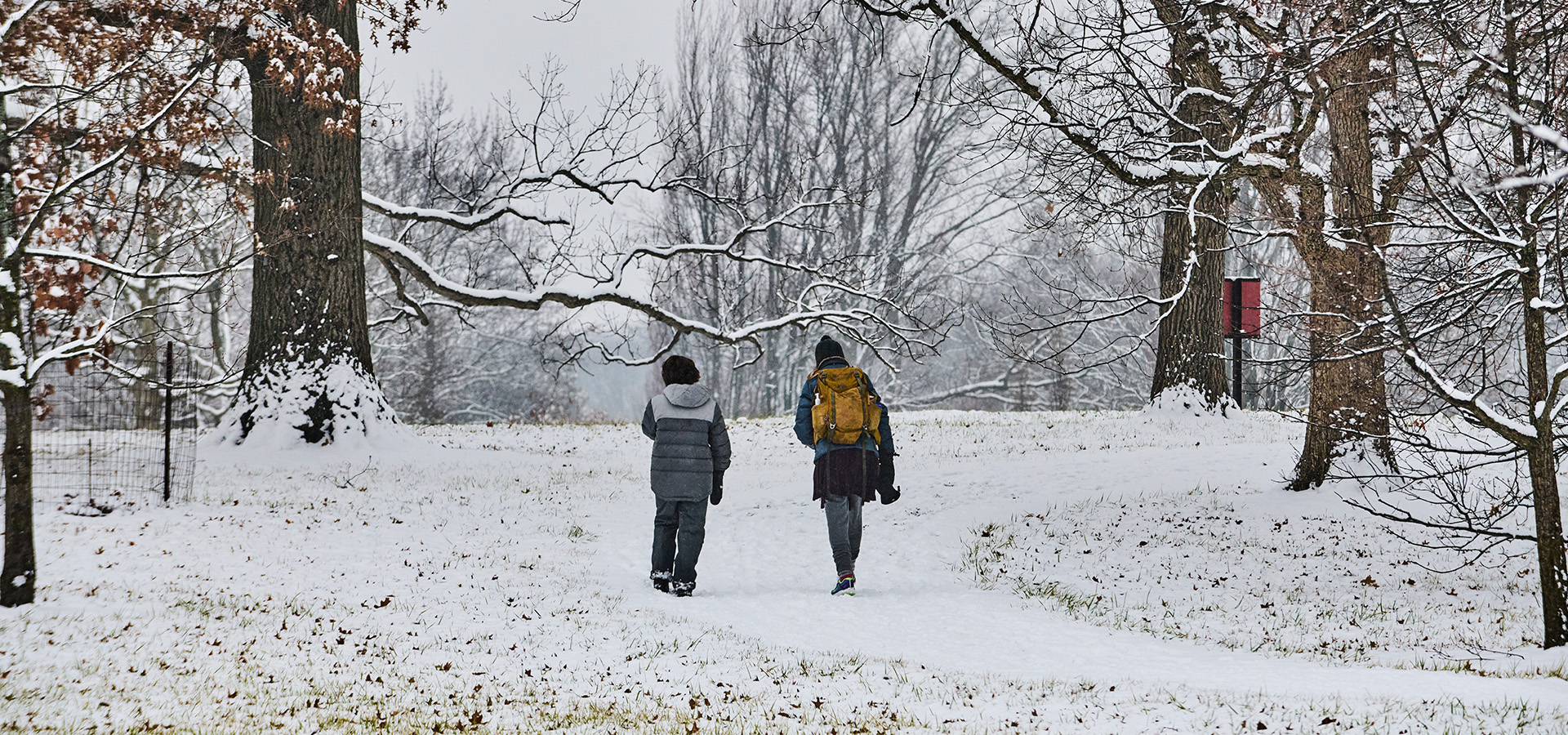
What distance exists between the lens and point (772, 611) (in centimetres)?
741

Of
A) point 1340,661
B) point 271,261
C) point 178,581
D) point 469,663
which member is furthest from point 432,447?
point 1340,661

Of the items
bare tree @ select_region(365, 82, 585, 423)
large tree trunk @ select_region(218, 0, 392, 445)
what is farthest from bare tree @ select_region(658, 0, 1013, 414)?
large tree trunk @ select_region(218, 0, 392, 445)

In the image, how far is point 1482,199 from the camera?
6.56 meters

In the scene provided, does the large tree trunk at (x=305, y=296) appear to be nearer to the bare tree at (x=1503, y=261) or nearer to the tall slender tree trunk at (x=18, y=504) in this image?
the tall slender tree trunk at (x=18, y=504)

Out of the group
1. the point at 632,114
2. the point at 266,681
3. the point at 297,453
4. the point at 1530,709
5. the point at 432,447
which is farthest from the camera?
the point at 632,114

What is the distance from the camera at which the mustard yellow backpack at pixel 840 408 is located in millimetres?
7797

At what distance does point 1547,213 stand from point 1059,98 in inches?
161

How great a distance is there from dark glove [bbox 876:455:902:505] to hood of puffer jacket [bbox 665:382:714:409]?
144cm

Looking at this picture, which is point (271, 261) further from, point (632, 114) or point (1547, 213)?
point (1547, 213)

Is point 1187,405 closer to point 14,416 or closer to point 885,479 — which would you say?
point 885,479

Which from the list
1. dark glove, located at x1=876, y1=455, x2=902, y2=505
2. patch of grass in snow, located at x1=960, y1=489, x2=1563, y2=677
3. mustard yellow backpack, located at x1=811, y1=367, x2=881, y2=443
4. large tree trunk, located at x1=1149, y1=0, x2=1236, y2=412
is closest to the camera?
patch of grass in snow, located at x1=960, y1=489, x2=1563, y2=677

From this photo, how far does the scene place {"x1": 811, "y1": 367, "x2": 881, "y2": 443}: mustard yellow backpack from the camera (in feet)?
25.6

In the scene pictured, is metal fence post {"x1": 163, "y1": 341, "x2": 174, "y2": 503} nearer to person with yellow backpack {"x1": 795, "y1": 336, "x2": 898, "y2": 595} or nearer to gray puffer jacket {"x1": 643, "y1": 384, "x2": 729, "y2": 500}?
gray puffer jacket {"x1": 643, "y1": 384, "x2": 729, "y2": 500}

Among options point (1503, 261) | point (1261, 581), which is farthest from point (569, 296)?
point (1503, 261)
